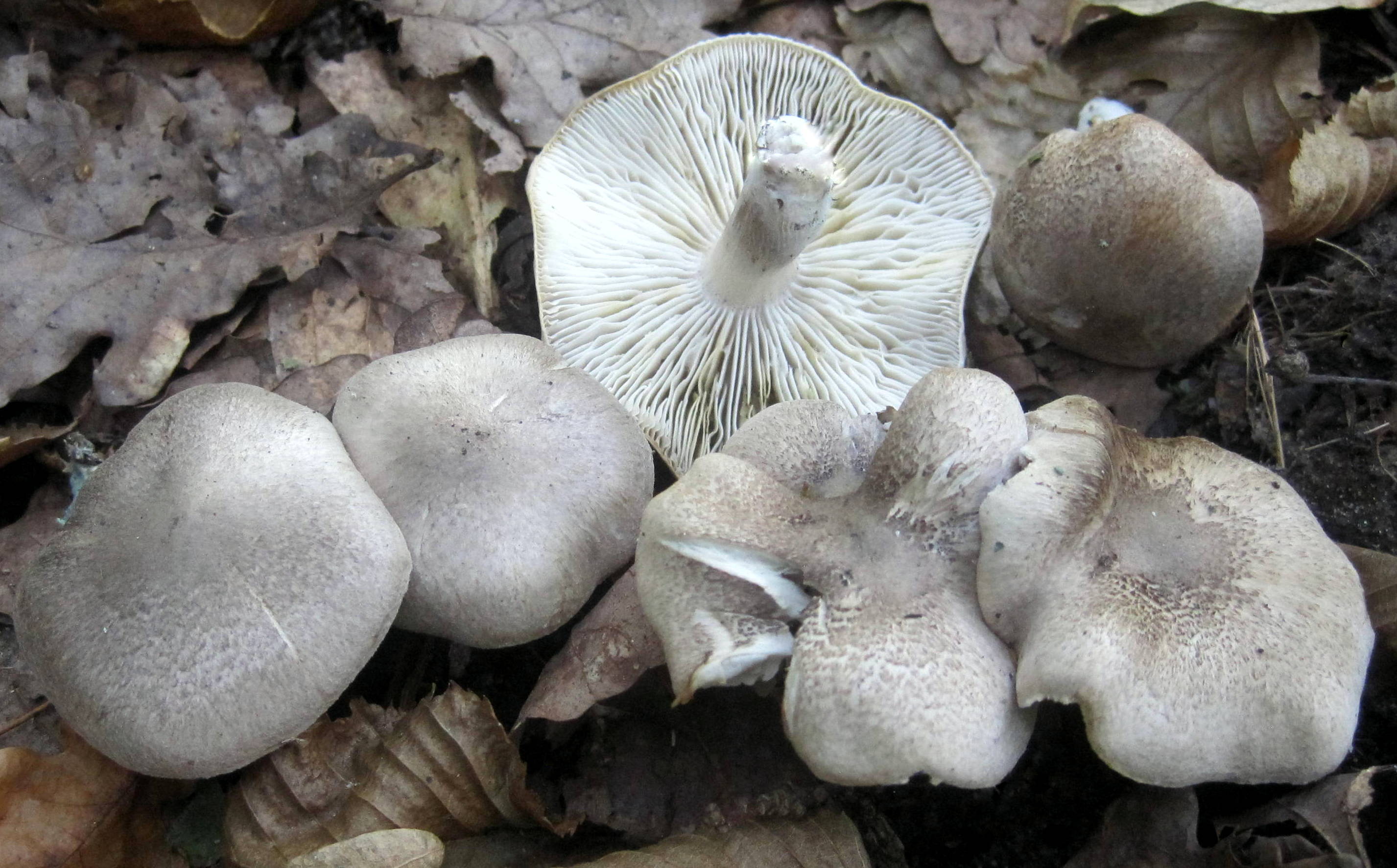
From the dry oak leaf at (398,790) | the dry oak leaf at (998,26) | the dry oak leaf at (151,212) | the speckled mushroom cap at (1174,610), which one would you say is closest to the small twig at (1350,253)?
the speckled mushroom cap at (1174,610)

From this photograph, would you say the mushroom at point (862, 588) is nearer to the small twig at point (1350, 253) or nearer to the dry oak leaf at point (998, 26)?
the small twig at point (1350, 253)

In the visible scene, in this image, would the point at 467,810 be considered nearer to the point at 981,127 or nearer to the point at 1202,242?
the point at 1202,242

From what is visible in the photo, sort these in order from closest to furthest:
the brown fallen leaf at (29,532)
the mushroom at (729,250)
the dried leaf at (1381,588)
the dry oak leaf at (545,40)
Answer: the dried leaf at (1381,588)
the brown fallen leaf at (29,532)
the mushroom at (729,250)
the dry oak leaf at (545,40)

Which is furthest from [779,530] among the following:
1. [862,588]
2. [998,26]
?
[998,26]

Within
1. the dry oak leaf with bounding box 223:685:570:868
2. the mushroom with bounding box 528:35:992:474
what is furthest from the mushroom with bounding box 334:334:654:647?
the mushroom with bounding box 528:35:992:474

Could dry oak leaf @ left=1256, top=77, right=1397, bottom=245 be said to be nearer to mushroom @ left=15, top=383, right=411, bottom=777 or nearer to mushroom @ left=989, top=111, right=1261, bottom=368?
mushroom @ left=989, top=111, right=1261, bottom=368

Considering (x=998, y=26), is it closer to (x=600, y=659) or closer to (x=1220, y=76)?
(x=1220, y=76)

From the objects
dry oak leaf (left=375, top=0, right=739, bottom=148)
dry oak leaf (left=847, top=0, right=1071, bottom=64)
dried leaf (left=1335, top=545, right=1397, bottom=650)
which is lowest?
dried leaf (left=1335, top=545, right=1397, bottom=650)
